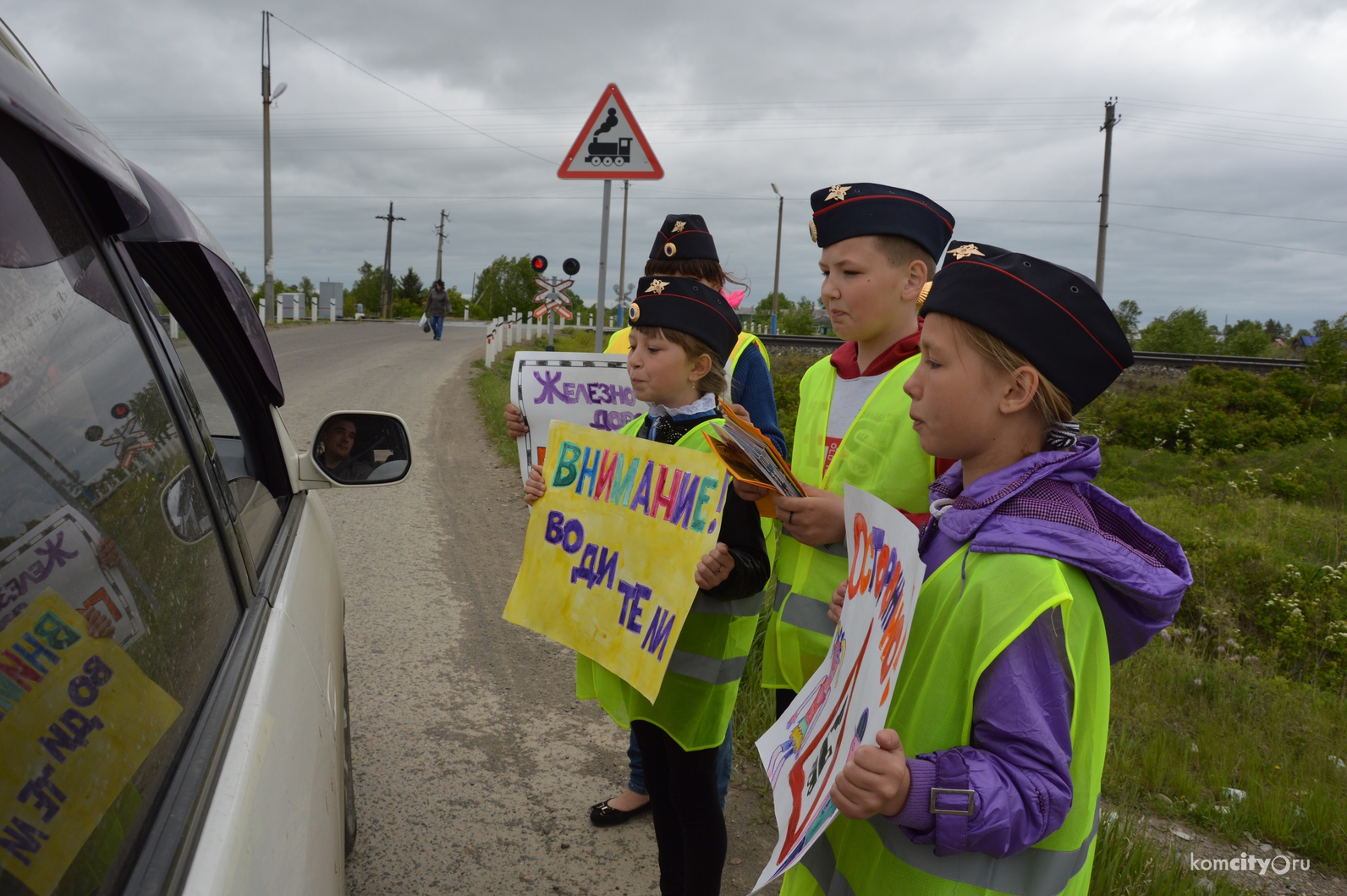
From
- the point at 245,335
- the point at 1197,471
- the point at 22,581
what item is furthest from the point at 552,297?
the point at 22,581

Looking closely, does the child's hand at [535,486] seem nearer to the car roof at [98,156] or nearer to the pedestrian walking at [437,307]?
the car roof at [98,156]

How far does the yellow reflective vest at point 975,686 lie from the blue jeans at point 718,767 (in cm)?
110

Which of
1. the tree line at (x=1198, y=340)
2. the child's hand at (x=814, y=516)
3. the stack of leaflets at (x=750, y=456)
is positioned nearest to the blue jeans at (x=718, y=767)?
the child's hand at (x=814, y=516)

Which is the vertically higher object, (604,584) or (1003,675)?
(1003,675)

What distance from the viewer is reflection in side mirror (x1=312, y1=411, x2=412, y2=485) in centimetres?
246

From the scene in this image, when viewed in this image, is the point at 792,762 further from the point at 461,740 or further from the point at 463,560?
the point at 463,560

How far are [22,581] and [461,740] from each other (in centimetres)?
313

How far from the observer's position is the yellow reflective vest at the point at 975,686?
1310 mm

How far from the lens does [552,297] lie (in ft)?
62.1

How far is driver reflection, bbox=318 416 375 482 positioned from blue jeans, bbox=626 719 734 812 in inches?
45.0

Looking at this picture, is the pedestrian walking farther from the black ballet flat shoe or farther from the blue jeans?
the black ballet flat shoe

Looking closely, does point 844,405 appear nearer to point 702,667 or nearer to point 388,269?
point 702,667

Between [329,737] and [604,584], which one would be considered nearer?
[329,737]

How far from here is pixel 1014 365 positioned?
58.6 inches
